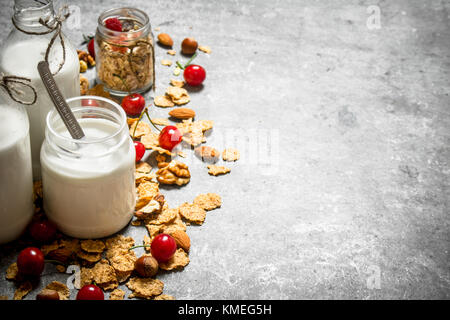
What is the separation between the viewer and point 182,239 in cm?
140

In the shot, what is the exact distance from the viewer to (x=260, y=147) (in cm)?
171

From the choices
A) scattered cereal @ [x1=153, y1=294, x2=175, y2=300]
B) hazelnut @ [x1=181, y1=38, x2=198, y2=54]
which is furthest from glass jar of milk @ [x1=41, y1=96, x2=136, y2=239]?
hazelnut @ [x1=181, y1=38, x2=198, y2=54]

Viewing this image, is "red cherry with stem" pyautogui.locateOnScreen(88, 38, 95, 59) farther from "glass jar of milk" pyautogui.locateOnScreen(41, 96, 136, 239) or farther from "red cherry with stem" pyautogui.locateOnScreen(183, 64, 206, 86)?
"glass jar of milk" pyautogui.locateOnScreen(41, 96, 136, 239)

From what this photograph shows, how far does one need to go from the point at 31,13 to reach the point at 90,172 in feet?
1.31

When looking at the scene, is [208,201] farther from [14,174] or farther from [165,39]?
[165,39]

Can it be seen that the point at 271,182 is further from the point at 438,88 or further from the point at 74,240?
the point at 438,88

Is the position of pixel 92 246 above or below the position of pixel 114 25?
below

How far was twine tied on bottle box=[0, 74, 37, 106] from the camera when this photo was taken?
1.22 metres

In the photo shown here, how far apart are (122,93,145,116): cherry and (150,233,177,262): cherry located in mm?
521

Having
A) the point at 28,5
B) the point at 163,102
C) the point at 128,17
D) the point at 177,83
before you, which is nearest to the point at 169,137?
the point at 163,102

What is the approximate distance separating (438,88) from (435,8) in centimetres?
56

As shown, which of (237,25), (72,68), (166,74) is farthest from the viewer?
(237,25)
